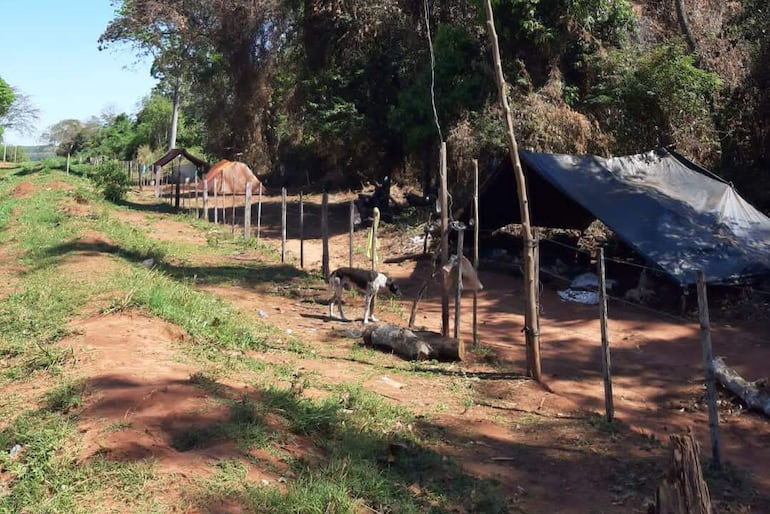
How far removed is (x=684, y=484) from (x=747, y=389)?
16.0ft

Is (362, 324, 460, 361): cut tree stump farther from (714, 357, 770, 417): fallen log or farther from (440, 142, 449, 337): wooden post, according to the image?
(714, 357, 770, 417): fallen log

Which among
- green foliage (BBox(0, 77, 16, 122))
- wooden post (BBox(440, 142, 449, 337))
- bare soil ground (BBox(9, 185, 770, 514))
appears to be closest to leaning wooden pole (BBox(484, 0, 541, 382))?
bare soil ground (BBox(9, 185, 770, 514))

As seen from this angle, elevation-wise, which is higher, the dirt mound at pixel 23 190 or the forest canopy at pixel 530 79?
the forest canopy at pixel 530 79

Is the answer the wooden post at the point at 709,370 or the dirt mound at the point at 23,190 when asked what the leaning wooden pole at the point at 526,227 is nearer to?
the wooden post at the point at 709,370

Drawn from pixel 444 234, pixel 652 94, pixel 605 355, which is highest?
pixel 652 94

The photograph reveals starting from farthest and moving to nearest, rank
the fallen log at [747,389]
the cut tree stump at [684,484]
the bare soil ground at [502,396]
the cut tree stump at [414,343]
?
the cut tree stump at [414,343], the fallen log at [747,389], the bare soil ground at [502,396], the cut tree stump at [684,484]

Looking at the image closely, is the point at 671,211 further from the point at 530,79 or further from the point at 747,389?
the point at 530,79

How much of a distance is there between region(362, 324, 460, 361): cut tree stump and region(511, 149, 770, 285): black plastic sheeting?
14.6ft

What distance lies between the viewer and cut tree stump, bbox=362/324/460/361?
9.12m

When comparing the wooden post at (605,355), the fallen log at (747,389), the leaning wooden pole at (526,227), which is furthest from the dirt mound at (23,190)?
the fallen log at (747,389)

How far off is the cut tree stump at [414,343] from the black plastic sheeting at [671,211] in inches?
175

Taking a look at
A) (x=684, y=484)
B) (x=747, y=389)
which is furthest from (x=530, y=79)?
(x=684, y=484)

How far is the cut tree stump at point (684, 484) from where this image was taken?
3.66 metres

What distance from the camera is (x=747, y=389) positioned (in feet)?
25.9
